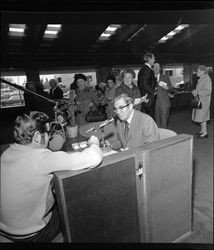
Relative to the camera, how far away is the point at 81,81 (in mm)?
1150

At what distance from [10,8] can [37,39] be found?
17 centimetres

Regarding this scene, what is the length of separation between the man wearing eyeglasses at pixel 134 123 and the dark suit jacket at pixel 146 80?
18cm

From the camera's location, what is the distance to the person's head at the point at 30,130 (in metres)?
0.74

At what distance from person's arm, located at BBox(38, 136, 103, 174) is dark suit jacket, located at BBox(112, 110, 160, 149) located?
0.45 m

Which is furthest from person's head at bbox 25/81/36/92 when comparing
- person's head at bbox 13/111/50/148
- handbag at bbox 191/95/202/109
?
handbag at bbox 191/95/202/109

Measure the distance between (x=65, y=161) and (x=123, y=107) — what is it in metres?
0.53

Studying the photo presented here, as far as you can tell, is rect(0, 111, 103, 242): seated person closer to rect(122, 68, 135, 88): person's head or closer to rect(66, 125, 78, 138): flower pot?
rect(66, 125, 78, 138): flower pot

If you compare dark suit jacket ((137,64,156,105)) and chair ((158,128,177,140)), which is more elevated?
dark suit jacket ((137,64,156,105))

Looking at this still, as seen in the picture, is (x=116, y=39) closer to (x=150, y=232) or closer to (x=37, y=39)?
(x=37, y=39)

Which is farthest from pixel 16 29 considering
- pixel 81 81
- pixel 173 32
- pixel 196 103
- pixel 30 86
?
pixel 196 103

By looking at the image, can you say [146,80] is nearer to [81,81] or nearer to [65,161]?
[81,81]

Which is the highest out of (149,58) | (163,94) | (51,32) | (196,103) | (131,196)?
(51,32)

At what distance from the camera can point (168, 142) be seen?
877 mm

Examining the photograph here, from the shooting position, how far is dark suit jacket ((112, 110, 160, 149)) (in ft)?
3.43
